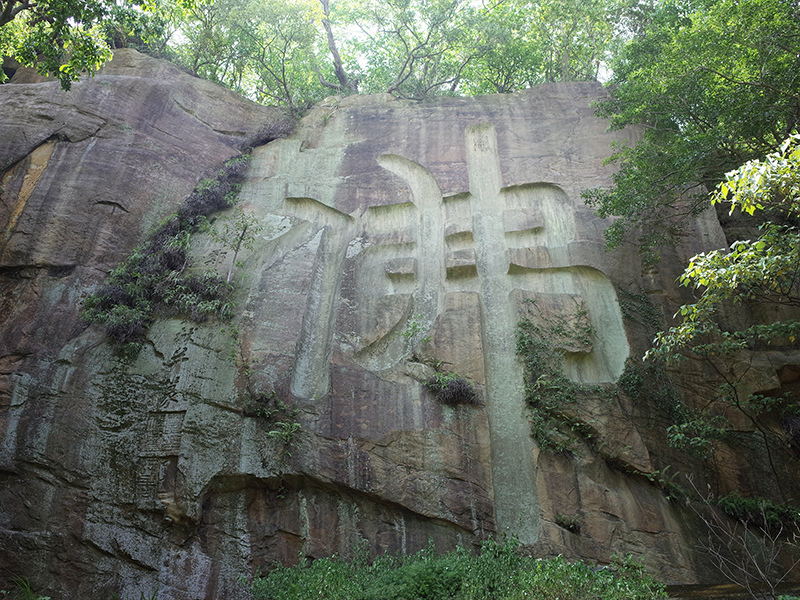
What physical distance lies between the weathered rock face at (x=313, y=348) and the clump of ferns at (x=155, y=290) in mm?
258

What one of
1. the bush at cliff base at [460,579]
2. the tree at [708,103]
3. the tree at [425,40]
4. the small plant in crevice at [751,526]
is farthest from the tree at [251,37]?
the small plant in crevice at [751,526]

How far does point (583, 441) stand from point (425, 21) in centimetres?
1166

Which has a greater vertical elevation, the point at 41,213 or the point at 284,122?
the point at 284,122

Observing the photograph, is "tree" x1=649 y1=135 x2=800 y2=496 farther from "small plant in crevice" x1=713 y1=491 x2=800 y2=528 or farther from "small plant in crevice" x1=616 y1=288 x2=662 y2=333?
"small plant in crevice" x1=713 y1=491 x2=800 y2=528

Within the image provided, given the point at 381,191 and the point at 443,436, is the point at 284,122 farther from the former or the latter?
the point at 443,436

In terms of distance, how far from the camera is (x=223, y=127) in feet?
44.5

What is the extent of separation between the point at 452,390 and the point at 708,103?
610 centimetres

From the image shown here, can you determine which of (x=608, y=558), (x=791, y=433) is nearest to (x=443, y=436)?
(x=608, y=558)

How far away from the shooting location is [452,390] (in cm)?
937

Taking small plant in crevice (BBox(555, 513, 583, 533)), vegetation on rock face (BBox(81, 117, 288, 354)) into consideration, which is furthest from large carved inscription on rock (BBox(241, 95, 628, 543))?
vegetation on rock face (BBox(81, 117, 288, 354))

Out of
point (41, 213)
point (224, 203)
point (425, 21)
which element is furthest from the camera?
point (425, 21)

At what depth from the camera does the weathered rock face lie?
27.1 feet

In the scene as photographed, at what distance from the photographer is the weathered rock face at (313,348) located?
325 inches

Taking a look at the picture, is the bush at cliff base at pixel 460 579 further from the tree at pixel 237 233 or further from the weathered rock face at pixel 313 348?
the tree at pixel 237 233
